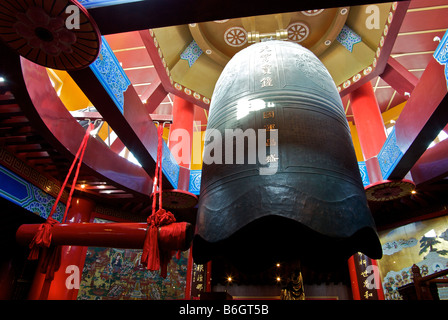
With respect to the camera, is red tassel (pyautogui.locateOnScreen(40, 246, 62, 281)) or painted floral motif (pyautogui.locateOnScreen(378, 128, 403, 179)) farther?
painted floral motif (pyautogui.locateOnScreen(378, 128, 403, 179))

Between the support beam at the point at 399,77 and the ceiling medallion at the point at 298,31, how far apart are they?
7.40 feet

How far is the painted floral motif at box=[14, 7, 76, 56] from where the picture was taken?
82.9 inches

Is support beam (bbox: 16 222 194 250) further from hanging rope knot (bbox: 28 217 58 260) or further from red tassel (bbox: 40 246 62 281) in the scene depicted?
red tassel (bbox: 40 246 62 281)

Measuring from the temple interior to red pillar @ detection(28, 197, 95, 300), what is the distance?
0.04m

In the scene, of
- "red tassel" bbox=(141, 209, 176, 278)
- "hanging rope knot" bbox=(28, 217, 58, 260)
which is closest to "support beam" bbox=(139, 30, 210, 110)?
"hanging rope knot" bbox=(28, 217, 58, 260)

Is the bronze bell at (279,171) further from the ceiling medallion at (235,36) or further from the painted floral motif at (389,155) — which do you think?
the ceiling medallion at (235,36)

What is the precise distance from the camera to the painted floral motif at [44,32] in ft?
6.91

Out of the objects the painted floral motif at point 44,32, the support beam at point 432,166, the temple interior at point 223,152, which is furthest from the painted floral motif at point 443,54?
the painted floral motif at point 44,32

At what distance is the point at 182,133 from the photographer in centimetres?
780

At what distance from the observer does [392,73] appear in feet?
23.4

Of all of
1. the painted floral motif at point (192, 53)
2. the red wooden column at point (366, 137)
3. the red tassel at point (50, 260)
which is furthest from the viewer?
the painted floral motif at point (192, 53)
